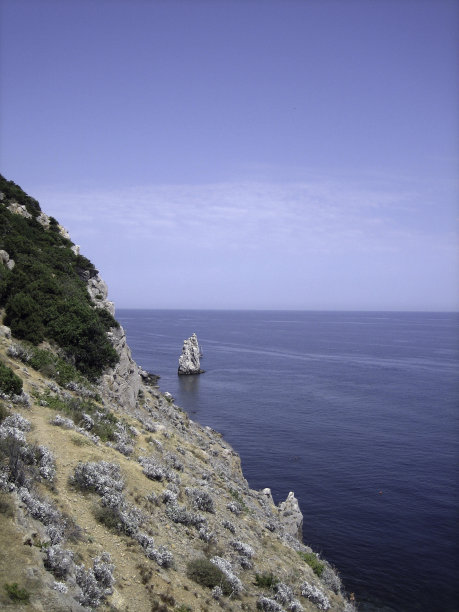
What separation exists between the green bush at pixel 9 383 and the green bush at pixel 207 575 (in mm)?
9784

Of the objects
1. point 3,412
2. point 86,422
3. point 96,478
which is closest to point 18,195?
point 86,422

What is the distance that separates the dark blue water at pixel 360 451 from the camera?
1284 inches

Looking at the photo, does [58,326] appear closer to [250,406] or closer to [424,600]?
[424,600]

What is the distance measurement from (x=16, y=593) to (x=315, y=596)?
1337 cm

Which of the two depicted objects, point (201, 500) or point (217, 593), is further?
point (201, 500)

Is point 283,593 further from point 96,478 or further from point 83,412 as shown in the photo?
point 83,412

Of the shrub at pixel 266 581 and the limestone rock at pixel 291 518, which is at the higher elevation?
the shrub at pixel 266 581

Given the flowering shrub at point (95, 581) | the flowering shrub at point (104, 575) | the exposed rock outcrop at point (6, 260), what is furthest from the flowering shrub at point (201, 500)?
the exposed rock outcrop at point (6, 260)

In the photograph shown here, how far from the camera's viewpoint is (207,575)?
550 inches

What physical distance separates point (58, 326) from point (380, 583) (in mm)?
28733

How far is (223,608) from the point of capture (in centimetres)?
1323

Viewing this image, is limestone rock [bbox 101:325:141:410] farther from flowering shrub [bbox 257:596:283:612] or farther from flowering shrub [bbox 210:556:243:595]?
flowering shrub [bbox 257:596:283:612]

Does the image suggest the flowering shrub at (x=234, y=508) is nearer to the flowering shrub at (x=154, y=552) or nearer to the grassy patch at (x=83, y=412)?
the grassy patch at (x=83, y=412)

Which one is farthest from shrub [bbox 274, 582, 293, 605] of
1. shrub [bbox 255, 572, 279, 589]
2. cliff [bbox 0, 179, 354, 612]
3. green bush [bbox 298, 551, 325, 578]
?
green bush [bbox 298, 551, 325, 578]
